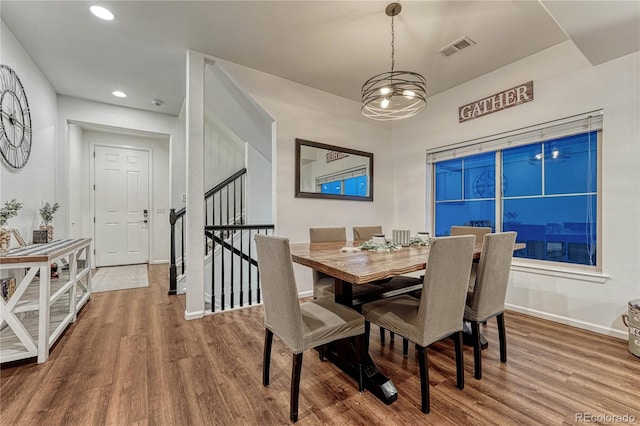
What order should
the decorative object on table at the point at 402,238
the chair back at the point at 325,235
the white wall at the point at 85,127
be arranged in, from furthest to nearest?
1. the white wall at the point at 85,127
2. the chair back at the point at 325,235
3. the decorative object on table at the point at 402,238

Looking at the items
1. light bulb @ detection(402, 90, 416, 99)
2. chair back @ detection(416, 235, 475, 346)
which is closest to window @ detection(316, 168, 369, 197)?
light bulb @ detection(402, 90, 416, 99)

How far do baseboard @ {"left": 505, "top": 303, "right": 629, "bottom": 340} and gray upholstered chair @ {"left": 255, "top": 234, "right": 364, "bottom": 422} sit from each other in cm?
232

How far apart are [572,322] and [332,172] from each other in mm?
3030

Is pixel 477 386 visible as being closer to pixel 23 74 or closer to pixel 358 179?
pixel 358 179

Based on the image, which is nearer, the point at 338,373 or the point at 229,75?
the point at 338,373

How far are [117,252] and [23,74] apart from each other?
11.3 feet

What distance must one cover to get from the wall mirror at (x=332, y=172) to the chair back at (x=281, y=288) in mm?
2076

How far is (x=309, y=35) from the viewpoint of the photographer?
105 inches

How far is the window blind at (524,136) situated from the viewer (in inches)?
103

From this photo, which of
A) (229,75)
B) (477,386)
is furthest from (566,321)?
(229,75)

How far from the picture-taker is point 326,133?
12.7ft

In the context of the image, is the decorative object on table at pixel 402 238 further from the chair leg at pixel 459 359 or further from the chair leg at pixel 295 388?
the chair leg at pixel 295 388

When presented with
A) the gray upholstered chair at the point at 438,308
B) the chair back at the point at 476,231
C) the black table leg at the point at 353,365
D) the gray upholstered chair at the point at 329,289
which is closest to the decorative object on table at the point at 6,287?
the gray upholstered chair at the point at 329,289

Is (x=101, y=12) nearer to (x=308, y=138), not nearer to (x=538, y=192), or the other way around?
(x=308, y=138)
